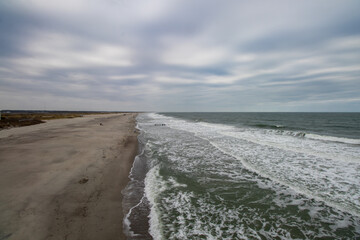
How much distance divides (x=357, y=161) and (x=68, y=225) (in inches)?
586

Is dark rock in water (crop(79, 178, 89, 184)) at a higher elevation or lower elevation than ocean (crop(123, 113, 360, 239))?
higher

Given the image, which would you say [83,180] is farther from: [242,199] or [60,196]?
[242,199]

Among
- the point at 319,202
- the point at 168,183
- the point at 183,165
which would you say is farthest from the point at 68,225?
the point at 319,202

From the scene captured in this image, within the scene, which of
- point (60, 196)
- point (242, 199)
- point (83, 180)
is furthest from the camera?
point (83, 180)

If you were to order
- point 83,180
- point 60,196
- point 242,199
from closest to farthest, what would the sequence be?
1. point 60,196
2. point 242,199
3. point 83,180

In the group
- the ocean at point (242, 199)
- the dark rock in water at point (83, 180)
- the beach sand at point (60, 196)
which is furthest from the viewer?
the dark rock in water at point (83, 180)

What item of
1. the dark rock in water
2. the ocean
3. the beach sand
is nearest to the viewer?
the beach sand

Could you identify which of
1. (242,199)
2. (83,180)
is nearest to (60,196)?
(83,180)

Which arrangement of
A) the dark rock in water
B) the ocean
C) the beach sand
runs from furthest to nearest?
the dark rock in water
the ocean
the beach sand

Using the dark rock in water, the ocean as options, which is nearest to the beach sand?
the dark rock in water

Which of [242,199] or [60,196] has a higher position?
[60,196]

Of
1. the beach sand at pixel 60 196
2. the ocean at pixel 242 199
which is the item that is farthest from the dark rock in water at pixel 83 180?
the ocean at pixel 242 199

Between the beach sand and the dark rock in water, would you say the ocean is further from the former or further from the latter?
the dark rock in water

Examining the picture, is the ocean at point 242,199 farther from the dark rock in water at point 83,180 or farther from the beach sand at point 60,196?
the dark rock in water at point 83,180
